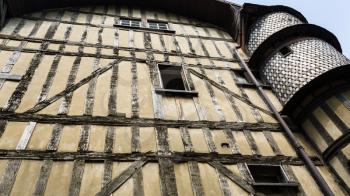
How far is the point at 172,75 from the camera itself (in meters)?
7.57

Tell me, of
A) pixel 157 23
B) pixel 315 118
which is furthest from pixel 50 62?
pixel 315 118

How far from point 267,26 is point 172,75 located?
2515 mm

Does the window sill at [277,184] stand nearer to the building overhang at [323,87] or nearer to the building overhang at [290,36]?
the building overhang at [323,87]

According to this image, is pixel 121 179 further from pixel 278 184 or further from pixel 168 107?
pixel 278 184

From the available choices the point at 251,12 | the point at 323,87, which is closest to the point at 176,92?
the point at 323,87

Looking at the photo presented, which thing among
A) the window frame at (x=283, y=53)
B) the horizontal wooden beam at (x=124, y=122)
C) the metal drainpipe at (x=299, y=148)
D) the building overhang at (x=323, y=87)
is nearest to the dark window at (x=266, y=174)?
the metal drainpipe at (x=299, y=148)

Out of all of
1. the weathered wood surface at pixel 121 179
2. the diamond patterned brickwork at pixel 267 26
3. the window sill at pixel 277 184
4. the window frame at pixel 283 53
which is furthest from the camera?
the diamond patterned brickwork at pixel 267 26

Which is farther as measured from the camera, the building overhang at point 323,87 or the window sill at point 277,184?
the building overhang at point 323,87

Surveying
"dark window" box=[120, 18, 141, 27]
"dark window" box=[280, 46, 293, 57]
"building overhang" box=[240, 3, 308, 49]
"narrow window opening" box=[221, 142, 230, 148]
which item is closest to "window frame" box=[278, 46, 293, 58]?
"dark window" box=[280, 46, 293, 57]

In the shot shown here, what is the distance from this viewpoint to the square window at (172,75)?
728 centimetres

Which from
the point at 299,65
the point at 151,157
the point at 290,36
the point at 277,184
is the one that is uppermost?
the point at 290,36

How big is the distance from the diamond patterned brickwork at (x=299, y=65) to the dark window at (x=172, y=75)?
6.19 feet

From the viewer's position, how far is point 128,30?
27.9 ft

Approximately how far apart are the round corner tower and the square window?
1.68 m
